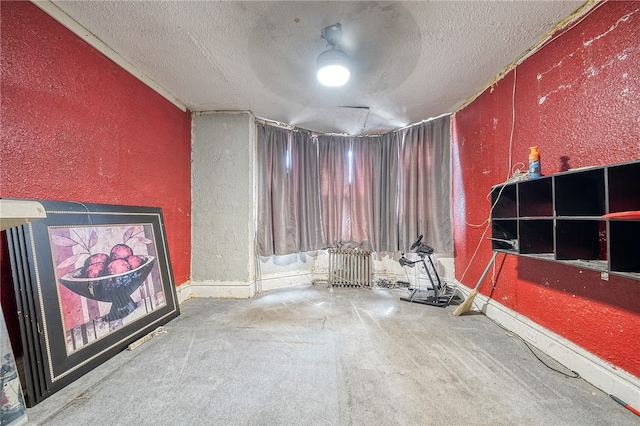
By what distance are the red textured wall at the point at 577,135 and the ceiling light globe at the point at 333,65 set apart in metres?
1.54

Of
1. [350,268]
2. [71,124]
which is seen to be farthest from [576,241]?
[71,124]

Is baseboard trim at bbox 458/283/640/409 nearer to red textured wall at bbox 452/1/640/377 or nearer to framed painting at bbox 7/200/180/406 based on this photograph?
red textured wall at bbox 452/1/640/377

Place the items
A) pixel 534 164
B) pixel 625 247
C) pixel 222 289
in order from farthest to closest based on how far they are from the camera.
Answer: pixel 222 289
pixel 534 164
pixel 625 247

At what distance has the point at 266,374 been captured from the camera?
1.54 metres

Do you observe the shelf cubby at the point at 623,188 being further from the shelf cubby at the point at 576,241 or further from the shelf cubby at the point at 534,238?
the shelf cubby at the point at 534,238

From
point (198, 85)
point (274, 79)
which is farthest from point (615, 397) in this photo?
point (198, 85)

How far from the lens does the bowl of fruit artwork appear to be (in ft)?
→ 5.36

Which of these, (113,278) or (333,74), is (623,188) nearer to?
(333,74)

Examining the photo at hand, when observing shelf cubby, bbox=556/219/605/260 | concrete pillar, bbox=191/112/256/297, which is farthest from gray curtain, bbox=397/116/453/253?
concrete pillar, bbox=191/112/256/297

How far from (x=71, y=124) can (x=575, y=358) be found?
3853mm

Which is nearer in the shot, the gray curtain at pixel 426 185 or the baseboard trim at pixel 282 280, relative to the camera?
the gray curtain at pixel 426 185

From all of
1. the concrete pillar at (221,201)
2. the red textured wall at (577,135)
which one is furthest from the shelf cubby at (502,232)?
the concrete pillar at (221,201)

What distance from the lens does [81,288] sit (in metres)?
1.62

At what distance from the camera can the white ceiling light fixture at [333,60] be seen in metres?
1.69
